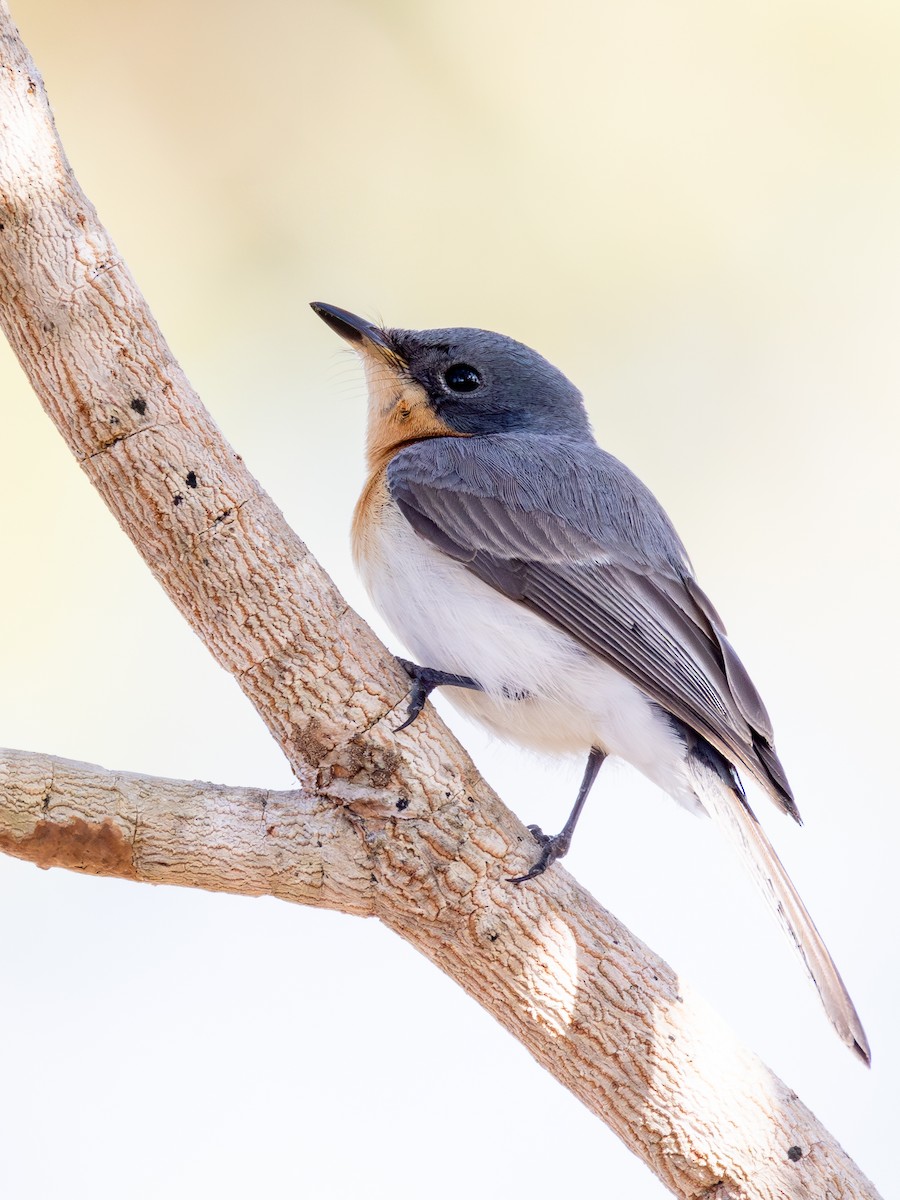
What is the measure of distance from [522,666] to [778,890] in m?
0.83

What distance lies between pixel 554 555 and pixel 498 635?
1.02ft

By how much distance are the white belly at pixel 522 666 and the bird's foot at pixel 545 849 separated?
0.35m

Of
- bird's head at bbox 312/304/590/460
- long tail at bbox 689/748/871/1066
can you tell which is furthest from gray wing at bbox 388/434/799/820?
bird's head at bbox 312/304/590/460

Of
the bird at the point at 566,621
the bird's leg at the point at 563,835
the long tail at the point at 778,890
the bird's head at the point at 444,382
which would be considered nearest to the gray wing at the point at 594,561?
the bird at the point at 566,621

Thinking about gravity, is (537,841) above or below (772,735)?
below

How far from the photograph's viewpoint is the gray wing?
2.88 metres

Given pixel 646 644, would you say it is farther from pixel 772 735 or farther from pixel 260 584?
pixel 260 584

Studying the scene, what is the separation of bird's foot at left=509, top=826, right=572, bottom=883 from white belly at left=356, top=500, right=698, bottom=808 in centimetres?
35

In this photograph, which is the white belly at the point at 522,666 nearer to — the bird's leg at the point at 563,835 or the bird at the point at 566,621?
the bird at the point at 566,621

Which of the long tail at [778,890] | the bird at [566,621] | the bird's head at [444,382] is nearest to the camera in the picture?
the long tail at [778,890]

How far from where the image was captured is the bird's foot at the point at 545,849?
2.47 meters

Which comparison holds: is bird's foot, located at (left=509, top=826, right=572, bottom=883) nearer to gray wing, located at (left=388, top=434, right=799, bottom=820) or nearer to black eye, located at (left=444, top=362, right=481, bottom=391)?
gray wing, located at (left=388, top=434, right=799, bottom=820)

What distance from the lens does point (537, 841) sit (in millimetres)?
2602

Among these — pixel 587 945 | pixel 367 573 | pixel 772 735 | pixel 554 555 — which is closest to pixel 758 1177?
pixel 587 945
